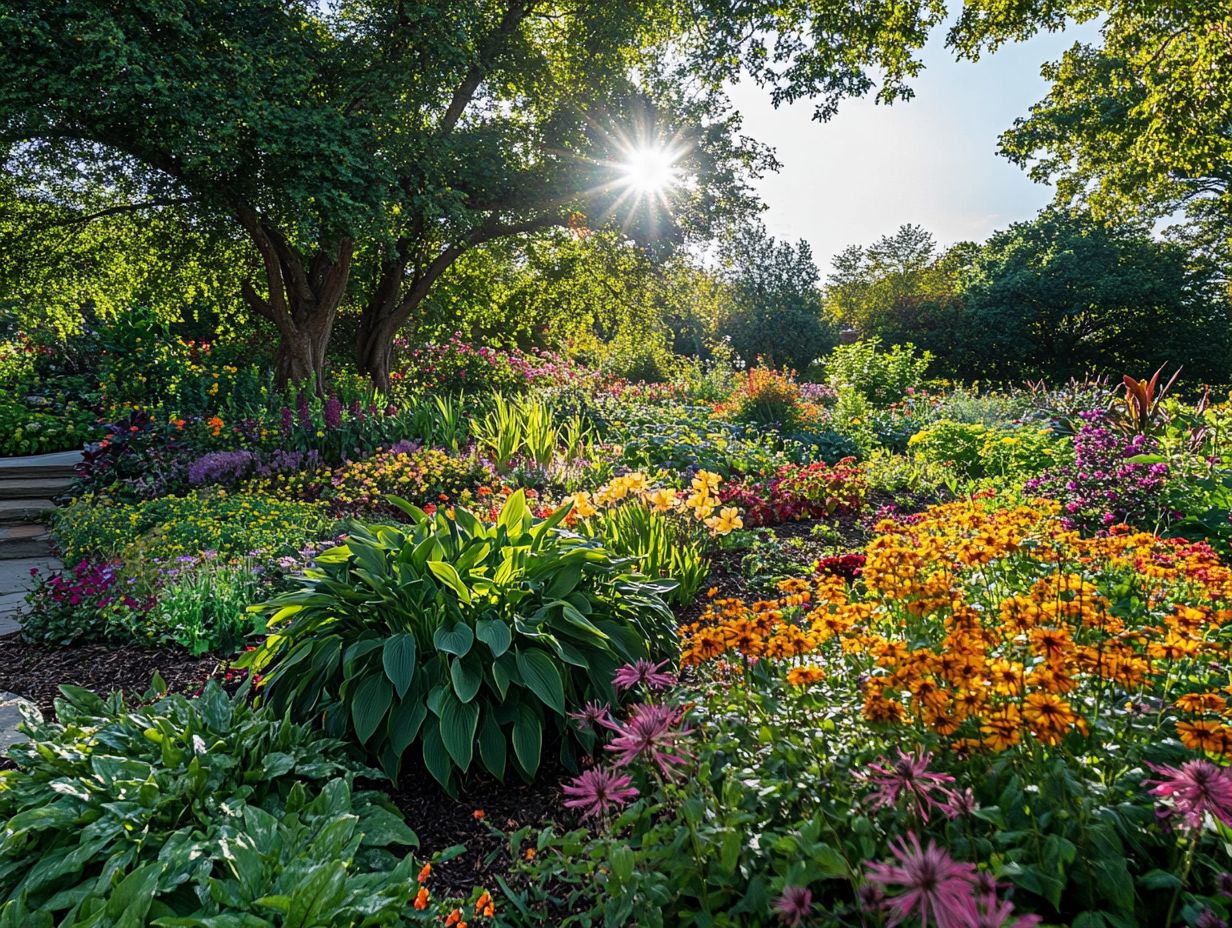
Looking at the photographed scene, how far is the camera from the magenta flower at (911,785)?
119 centimetres

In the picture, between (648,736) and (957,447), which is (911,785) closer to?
(648,736)

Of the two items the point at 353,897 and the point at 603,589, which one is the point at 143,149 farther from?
the point at 353,897

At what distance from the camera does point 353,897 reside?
1.59 meters

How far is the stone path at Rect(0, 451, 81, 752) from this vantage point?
4645mm

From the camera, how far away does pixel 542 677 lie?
2273 millimetres

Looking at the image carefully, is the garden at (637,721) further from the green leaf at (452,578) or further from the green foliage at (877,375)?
the green foliage at (877,375)

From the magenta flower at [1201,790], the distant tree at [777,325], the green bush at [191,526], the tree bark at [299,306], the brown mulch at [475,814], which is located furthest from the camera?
the distant tree at [777,325]

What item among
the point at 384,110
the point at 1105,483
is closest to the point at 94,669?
the point at 1105,483

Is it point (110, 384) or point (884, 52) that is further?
point (884, 52)

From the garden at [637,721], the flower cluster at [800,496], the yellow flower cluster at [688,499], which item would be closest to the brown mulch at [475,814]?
the garden at [637,721]

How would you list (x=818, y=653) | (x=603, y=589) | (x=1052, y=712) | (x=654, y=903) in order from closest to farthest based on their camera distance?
1. (x=1052, y=712)
2. (x=654, y=903)
3. (x=818, y=653)
4. (x=603, y=589)

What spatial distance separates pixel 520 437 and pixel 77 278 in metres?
7.19

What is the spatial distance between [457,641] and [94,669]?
7.34ft

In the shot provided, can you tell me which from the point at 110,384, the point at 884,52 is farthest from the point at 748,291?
the point at 110,384
